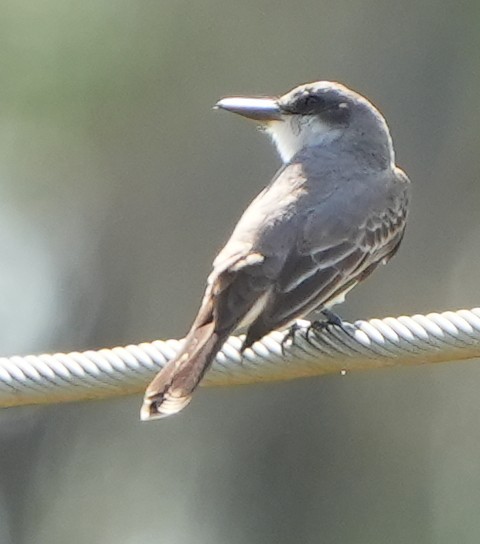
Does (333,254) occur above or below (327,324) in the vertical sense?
above

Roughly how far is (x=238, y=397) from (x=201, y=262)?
101 centimetres

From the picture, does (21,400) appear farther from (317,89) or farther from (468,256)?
(468,256)

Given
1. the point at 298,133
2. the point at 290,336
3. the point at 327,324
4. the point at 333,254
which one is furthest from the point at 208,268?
the point at 290,336

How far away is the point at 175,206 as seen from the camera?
14.9 m

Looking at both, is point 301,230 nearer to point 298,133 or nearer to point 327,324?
point 327,324

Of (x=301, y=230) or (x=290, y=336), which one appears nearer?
(x=290, y=336)

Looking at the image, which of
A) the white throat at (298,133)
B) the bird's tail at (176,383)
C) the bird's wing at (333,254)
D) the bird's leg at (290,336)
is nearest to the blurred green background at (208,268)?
the white throat at (298,133)

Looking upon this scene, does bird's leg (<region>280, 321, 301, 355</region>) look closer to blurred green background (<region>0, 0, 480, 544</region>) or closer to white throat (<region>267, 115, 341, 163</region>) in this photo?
white throat (<region>267, 115, 341, 163</region>)

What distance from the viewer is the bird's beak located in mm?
7713

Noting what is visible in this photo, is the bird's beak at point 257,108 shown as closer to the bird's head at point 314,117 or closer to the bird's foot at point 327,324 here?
the bird's head at point 314,117

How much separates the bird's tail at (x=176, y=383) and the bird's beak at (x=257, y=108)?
1.78m

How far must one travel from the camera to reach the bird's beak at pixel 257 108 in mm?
7713

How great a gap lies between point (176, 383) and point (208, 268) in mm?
7995

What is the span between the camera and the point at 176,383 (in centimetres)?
599
